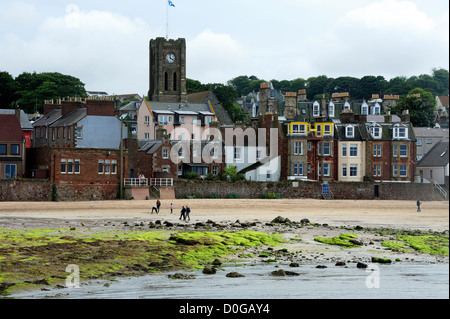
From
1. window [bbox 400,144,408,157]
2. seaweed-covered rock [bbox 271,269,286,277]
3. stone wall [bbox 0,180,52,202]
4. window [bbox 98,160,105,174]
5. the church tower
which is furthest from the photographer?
the church tower

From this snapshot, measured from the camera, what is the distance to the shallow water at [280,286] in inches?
990

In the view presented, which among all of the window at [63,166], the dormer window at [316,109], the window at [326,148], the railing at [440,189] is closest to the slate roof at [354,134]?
the window at [326,148]

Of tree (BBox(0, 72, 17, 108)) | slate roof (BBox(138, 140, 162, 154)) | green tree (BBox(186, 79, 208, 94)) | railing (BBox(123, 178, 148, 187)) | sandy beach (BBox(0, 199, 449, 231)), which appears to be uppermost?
green tree (BBox(186, 79, 208, 94))

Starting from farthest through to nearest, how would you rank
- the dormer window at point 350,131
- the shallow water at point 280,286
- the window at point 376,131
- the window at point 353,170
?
the window at point 376,131 → the dormer window at point 350,131 → the window at point 353,170 → the shallow water at point 280,286

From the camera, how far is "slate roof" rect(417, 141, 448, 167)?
8488cm

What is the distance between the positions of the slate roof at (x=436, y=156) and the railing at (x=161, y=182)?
3344 centimetres

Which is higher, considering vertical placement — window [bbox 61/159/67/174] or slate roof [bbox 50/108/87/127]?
slate roof [bbox 50/108/87/127]

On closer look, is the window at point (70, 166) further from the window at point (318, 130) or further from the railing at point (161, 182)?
the window at point (318, 130)

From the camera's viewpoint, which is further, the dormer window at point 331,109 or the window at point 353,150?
the dormer window at point 331,109

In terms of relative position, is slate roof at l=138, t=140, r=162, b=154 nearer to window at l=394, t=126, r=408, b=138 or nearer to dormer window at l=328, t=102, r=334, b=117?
window at l=394, t=126, r=408, b=138

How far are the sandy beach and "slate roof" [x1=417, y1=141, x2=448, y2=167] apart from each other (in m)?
14.9

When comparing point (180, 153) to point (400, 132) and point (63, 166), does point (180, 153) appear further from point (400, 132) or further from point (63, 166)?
point (400, 132)

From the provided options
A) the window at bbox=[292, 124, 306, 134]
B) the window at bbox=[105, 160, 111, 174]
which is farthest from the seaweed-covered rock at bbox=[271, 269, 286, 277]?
the window at bbox=[292, 124, 306, 134]

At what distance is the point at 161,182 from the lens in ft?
222
